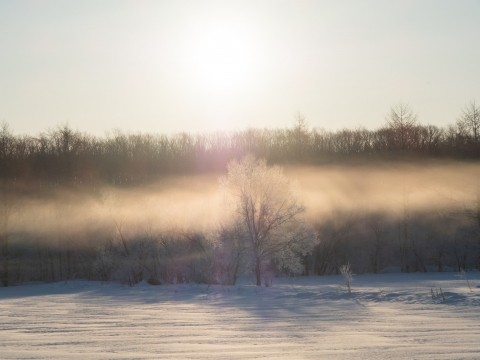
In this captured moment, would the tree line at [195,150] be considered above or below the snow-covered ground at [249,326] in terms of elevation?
above

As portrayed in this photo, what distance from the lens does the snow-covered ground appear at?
577 inches

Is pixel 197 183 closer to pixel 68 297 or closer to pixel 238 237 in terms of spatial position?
pixel 238 237

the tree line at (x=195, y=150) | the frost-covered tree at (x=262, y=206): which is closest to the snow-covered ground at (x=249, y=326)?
the frost-covered tree at (x=262, y=206)

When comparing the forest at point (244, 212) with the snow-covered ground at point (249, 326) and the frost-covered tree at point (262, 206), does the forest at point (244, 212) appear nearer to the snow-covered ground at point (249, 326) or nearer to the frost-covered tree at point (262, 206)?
the frost-covered tree at point (262, 206)

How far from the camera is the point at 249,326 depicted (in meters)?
20.1

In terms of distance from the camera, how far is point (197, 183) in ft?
222

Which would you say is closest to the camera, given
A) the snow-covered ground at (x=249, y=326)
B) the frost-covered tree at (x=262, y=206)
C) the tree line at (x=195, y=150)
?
the snow-covered ground at (x=249, y=326)

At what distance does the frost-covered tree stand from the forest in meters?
0.07

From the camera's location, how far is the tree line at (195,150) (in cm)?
6456

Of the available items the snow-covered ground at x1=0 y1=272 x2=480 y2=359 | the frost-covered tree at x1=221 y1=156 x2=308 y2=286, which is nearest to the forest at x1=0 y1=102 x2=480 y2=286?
the frost-covered tree at x1=221 y1=156 x2=308 y2=286

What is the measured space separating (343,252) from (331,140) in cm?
2406

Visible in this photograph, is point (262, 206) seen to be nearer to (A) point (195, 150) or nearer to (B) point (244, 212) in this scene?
(B) point (244, 212)

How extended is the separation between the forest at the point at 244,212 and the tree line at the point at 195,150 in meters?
0.22

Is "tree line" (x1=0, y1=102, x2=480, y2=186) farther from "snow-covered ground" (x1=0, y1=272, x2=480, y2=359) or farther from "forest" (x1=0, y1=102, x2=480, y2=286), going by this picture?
"snow-covered ground" (x1=0, y1=272, x2=480, y2=359)
